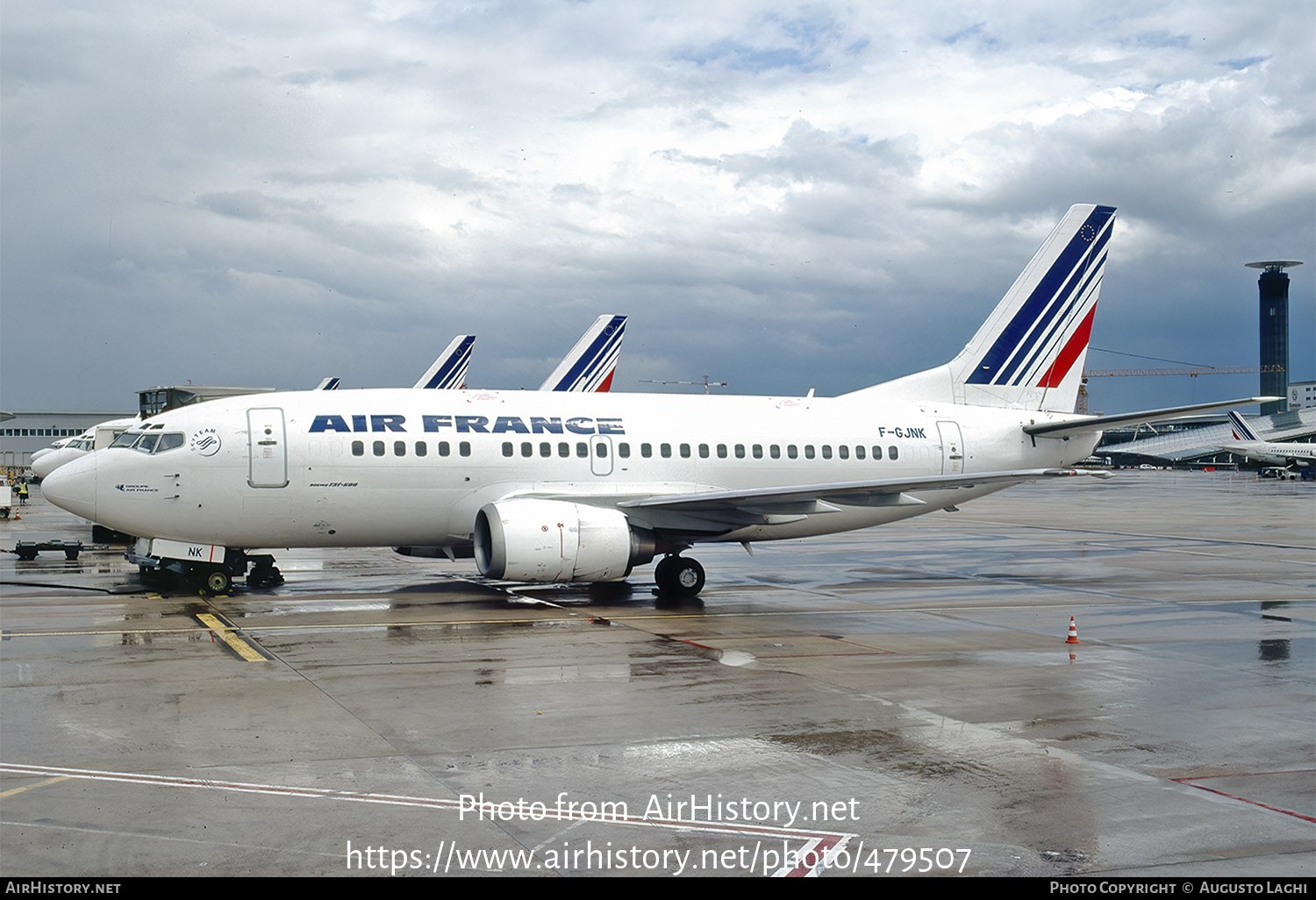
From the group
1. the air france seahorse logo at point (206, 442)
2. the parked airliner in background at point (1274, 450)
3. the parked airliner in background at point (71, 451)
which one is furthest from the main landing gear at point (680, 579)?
the parked airliner in background at point (1274, 450)

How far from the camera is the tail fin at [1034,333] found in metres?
27.8

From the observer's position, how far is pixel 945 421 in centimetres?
2638

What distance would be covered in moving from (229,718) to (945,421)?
19.2m

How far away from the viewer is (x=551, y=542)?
1984 cm

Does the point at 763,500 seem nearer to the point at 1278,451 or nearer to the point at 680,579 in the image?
the point at 680,579

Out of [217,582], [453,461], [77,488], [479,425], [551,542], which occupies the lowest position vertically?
[217,582]

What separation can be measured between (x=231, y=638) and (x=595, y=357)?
39592 millimetres

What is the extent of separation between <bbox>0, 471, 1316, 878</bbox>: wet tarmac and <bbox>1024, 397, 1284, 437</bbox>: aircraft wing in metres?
3.70

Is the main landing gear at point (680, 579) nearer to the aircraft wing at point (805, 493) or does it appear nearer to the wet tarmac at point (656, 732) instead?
the wet tarmac at point (656, 732)

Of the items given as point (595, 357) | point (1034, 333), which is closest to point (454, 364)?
point (595, 357)

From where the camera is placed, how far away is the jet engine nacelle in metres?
19.7

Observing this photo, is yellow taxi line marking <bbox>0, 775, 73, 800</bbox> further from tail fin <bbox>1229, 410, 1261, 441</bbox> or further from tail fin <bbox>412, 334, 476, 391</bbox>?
tail fin <bbox>1229, 410, 1261, 441</bbox>

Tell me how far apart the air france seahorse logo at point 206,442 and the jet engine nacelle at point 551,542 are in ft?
16.8
